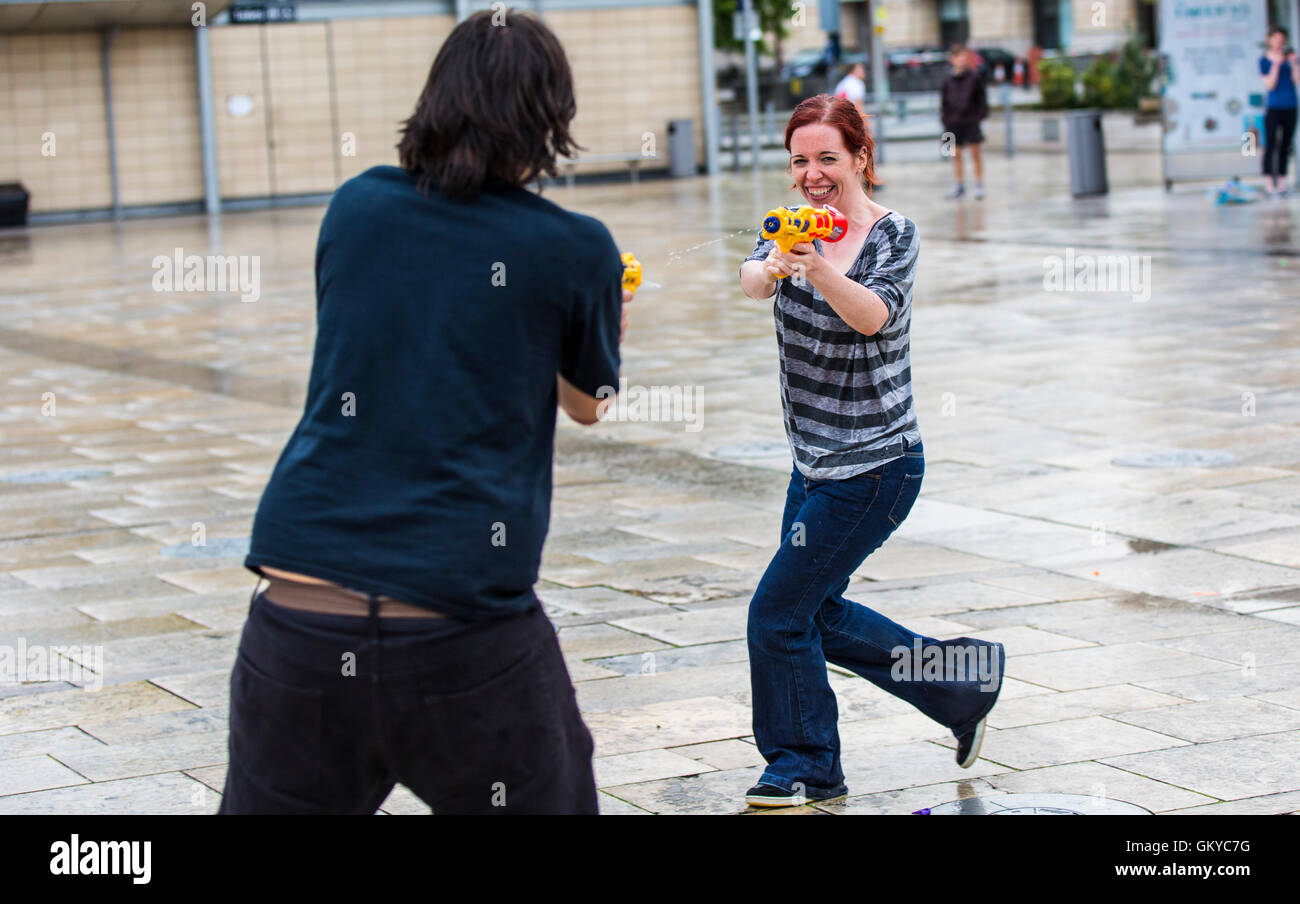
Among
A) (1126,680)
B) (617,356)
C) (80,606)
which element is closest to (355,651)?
(617,356)

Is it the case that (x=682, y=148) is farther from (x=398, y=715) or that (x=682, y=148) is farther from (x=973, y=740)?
(x=398, y=715)

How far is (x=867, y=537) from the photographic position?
4.24 metres

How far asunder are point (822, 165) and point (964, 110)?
19878 mm

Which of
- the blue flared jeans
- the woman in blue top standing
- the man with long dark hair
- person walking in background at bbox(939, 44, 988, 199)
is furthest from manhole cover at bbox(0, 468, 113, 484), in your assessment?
person walking in background at bbox(939, 44, 988, 199)

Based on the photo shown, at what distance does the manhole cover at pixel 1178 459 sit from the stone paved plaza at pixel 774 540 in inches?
1.3

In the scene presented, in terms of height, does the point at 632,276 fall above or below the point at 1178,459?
above

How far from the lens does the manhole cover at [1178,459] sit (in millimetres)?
8383

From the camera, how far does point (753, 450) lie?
9539 millimetres

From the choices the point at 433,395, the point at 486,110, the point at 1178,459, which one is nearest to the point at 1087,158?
the point at 1178,459

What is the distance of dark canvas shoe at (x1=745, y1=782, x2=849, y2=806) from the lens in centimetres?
434

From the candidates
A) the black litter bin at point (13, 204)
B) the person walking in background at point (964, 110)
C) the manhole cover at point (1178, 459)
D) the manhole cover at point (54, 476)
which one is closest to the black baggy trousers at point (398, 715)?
the manhole cover at point (1178, 459)

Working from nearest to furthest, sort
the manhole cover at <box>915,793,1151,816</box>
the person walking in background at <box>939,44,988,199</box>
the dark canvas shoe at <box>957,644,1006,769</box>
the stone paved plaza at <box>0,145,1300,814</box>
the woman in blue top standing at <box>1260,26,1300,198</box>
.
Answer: the manhole cover at <box>915,793,1151,816</box>, the dark canvas shoe at <box>957,644,1006,769</box>, the stone paved plaza at <box>0,145,1300,814</box>, the woman in blue top standing at <box>1260,26,1300,198</box>, the person walking in background at <box>939,44,988,199</box>

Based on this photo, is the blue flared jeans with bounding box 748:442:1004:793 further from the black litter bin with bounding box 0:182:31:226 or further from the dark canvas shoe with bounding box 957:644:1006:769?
the black litter bin with bounding box 0:182:31:226

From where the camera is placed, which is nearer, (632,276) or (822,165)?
(632,276)
